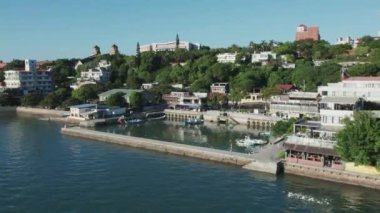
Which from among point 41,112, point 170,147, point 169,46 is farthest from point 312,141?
point 169,46

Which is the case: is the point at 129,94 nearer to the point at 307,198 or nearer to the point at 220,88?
the point at 220,88

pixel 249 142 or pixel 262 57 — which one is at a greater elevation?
pixel 262 57

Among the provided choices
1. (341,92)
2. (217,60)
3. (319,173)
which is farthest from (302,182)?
(217,60)

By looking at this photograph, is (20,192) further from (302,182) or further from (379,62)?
(379,62)

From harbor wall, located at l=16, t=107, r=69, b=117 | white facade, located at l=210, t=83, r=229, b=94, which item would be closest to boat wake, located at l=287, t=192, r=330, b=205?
harbor wall, located at l=16, t=107, r=69, b=117

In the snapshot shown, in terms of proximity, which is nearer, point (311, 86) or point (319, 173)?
point (319, 173)

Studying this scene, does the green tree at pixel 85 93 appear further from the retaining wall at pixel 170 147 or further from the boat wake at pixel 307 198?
the boat wake at pixel 307 198
